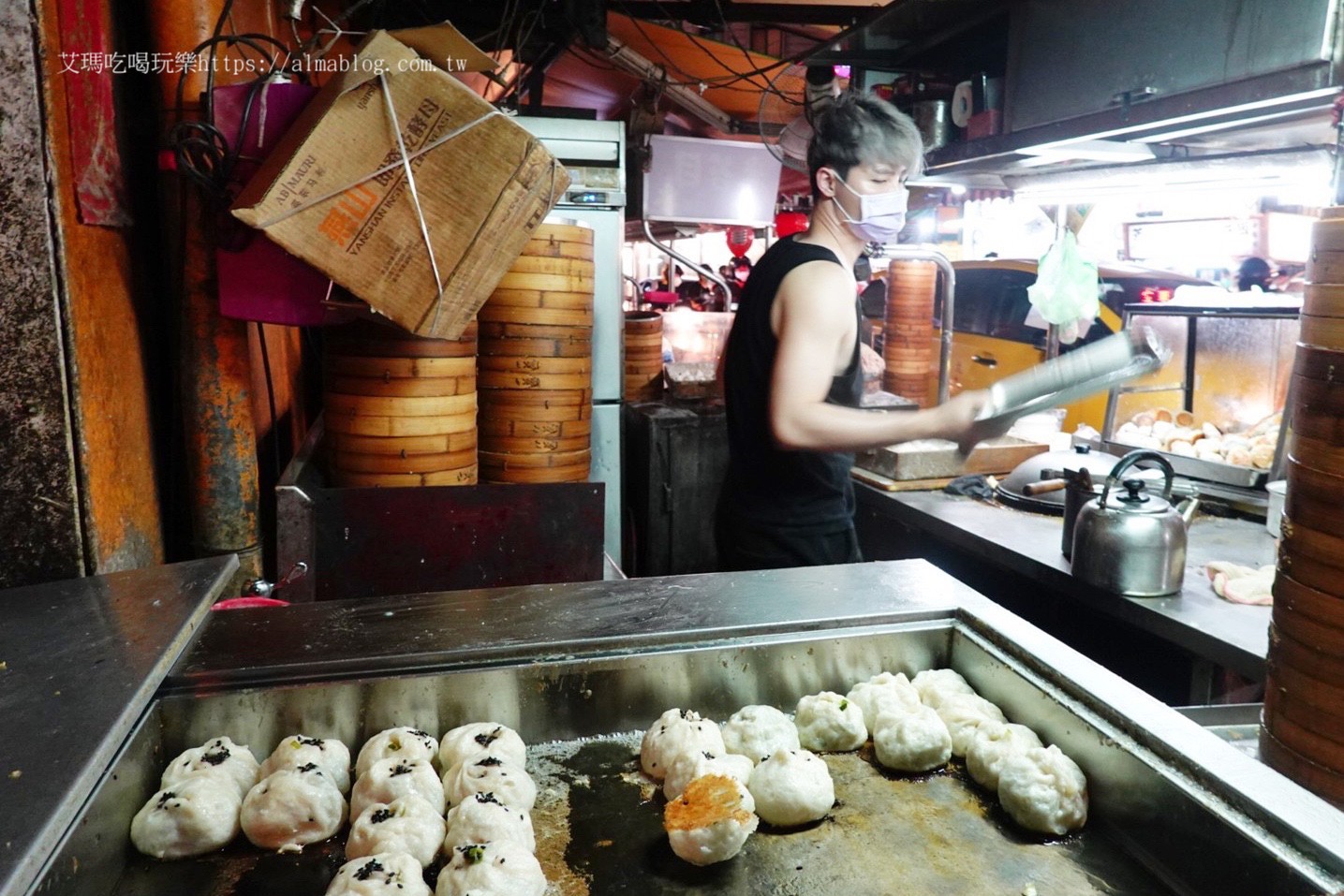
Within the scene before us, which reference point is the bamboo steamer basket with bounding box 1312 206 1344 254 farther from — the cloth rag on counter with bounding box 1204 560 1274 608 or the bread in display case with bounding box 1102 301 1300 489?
the bread in display case with bounding box 1102 301 1300 489

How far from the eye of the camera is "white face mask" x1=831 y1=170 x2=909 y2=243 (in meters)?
2.74

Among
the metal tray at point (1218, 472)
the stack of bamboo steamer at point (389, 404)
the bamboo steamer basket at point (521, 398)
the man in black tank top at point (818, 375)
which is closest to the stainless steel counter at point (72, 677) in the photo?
the stack of bamboo steamer at point (389, 404)

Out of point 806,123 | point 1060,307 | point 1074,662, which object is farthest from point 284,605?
point 806,123

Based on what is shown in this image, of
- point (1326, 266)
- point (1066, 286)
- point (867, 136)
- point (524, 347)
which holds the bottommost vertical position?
point (524, 347)

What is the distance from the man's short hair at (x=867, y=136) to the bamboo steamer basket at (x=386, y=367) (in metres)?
1.53

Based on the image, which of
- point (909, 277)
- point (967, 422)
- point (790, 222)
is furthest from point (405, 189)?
point (790, 222)

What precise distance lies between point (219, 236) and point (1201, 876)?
9.19 feet

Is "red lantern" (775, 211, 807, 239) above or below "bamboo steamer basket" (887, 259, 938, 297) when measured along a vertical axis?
above

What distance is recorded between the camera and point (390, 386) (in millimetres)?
2971

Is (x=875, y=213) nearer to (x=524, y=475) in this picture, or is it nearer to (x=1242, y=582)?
(x=1242, y=582)

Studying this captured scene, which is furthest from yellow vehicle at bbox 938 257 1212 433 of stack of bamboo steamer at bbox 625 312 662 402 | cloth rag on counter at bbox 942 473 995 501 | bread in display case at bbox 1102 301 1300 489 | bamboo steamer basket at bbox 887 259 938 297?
stack of bamboo steamer at bbox 625 312 662 402

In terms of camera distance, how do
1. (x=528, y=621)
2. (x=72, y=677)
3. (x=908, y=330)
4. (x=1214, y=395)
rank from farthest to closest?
(x=908, y=330) < (x=1214, y=395) < (x=528, y=621) < (x=72, y=677)

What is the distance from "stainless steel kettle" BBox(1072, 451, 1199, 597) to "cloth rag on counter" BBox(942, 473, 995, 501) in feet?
4.01

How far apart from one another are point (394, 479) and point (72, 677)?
5.32ft
